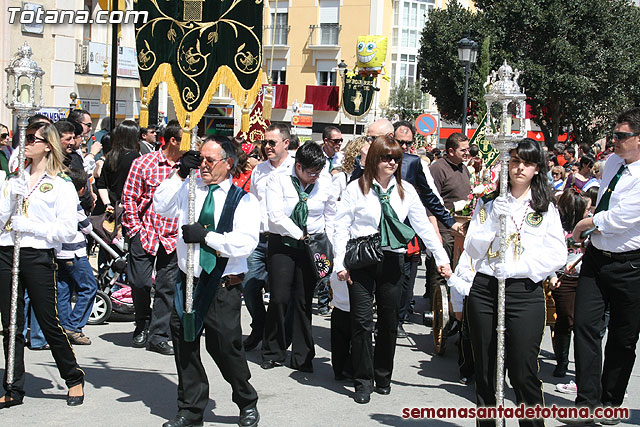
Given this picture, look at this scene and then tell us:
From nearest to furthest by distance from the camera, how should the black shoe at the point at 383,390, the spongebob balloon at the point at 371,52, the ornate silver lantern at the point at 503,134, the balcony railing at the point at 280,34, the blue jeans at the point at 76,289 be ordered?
the ornate silver lantern at the point at 503,134
the black shoe at the point at 383,390
the blue jeans at the point at 76,289
the spongebob balloon at the point at 371,52
the balcony railing at the point at 280,34

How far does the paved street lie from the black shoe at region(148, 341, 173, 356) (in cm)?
7

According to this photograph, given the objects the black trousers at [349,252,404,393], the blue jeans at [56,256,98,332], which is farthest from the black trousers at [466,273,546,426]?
the blue jeans at [56,256,98,332]

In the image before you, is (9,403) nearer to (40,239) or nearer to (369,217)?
(40,239)

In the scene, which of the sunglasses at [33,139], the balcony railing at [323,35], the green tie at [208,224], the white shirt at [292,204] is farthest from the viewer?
the balcony railing at [323,35]

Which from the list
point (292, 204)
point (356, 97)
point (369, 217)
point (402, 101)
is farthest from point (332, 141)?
point (402, 101)

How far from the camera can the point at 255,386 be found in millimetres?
6594

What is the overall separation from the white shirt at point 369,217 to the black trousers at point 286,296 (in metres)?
0.96

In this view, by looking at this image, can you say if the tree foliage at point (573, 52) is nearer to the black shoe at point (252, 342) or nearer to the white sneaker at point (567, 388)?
the black shoe at point (252, 342)

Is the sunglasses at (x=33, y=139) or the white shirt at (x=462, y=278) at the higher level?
the sunglasses at (x=33, y=139)

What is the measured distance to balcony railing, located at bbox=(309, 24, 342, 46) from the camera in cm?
5047

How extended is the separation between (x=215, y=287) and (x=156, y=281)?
2.32m

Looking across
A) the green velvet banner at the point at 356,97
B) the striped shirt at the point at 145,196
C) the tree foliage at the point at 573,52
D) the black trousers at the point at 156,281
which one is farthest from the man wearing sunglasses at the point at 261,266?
the green velvet banner at the point at 356,97

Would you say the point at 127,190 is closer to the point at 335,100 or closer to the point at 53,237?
the point at 53,237

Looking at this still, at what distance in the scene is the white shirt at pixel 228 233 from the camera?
17.1ft
